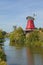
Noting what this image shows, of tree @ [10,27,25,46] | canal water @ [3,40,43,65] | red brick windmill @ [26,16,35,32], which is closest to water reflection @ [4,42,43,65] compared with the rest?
canal water @ [3,40,43,65]

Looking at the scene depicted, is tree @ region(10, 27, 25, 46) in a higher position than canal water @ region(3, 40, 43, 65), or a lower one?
higher

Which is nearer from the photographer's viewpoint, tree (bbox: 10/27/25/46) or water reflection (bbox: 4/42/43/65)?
water reflection (bbox: 4/42/43/65)

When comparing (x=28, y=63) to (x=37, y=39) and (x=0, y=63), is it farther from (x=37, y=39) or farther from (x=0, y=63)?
(x=37, y=39)

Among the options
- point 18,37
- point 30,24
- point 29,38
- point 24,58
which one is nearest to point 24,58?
point 24,58

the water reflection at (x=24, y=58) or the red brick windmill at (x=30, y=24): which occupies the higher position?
the red brick windmill at (x=30, y=24)

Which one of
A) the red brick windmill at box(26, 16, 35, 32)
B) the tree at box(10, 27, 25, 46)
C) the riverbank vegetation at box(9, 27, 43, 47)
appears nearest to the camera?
the riverbank vegetation at box(9, 27, 43, 47)

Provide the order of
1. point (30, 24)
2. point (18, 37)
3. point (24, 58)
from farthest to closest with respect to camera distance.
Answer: point (30, 24) → point (18, 37) → point (24, 58)

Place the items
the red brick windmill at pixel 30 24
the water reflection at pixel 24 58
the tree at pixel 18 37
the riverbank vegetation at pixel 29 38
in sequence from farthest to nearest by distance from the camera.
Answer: the red brick windmill at pixel 30 24
the tree at pixel 18 37
the riverbank vegetation at pixel 29 38
the water reflection at pixel 24 58

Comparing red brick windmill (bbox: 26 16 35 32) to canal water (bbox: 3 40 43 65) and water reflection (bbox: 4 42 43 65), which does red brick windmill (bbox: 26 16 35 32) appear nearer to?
canal water (bbox: 3 40 43 65)

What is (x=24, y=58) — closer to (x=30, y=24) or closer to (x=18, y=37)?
(x=18, y=37)

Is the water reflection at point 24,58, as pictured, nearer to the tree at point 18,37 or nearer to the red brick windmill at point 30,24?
Answer: the tree at point 18,37

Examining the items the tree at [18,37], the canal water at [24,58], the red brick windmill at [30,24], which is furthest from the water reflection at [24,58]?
the red brick windmill at [30,24]

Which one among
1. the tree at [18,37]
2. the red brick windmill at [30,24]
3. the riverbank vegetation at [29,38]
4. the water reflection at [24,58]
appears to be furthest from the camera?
the red brick windmill at [30,24]

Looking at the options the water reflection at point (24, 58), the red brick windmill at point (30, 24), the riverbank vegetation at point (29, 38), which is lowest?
the water reflection at point (24, 58)
